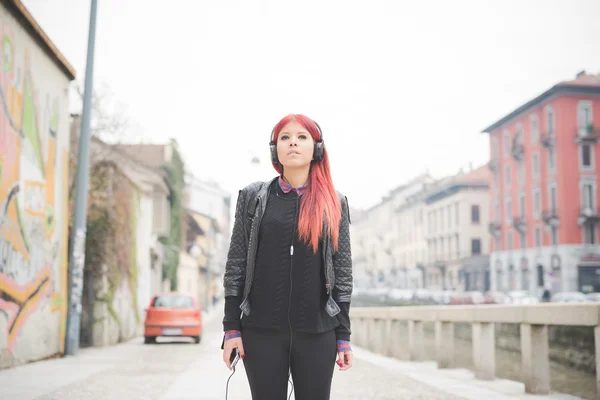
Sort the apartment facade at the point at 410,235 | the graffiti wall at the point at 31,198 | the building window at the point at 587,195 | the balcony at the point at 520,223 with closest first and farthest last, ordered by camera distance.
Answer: the graffiti wall at the point at 31,198, the building window at the point at 587,195, the balcony at the point at 520,223, the apartment facade at the point at 410,235

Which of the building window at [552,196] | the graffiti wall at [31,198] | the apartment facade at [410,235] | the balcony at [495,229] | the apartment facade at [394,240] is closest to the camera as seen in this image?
the graffiti wall at [31,198]

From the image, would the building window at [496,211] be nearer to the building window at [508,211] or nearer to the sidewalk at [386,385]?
the building window at [508,211]

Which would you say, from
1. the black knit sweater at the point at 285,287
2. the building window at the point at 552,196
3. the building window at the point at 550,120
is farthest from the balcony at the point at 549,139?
the black knit sweater at the point at 285,287

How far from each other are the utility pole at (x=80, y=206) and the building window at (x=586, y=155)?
47.3 metres

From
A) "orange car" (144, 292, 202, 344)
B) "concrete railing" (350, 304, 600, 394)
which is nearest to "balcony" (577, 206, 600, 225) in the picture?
"orange car" (144, 292, 202, 344)

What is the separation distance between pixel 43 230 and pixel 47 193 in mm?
717

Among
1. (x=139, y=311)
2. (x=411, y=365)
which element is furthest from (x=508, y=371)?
(x=139, y=311)

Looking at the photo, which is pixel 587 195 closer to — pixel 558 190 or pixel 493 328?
pixel 558 190

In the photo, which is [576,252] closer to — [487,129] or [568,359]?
[487,129]

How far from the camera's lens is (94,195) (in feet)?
62.4

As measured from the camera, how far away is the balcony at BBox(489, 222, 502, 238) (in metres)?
68.0

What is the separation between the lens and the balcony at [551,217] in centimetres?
5584

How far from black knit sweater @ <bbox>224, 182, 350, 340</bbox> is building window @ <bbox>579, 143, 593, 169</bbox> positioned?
185 ft

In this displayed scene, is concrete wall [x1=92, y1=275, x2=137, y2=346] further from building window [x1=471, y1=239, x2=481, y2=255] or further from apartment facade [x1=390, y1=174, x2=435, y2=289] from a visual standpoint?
apartment facade [x1=390, y1=174, x2=435, y2=289]
